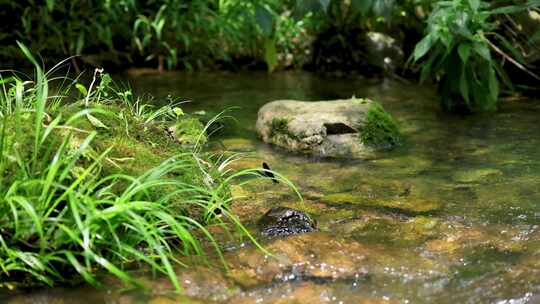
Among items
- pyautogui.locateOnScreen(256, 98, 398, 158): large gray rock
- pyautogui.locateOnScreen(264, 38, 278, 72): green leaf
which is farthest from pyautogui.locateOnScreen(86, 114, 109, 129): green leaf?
pyautogui.locateOnScreen(264, 38, 278, 72): green leaf

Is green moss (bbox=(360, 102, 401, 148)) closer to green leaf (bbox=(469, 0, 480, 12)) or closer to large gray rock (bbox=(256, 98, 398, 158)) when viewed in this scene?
large gray rock (bbox=(256, 98, 398, 158))

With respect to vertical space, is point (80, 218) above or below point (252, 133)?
above

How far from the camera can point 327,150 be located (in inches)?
171

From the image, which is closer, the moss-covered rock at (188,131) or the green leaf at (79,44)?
the moss-covered rock at (188,131)

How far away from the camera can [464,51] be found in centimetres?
487

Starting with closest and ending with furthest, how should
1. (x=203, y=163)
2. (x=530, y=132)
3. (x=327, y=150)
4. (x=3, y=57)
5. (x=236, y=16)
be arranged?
(x=203, y=163) → (x=327, y=150) → (x=530, y=132) → (x=3, y=57) → (x=236, y=16)

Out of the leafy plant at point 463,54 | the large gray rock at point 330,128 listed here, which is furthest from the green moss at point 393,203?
the leafy plant at point 463,54

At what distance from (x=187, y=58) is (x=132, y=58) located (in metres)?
0.65

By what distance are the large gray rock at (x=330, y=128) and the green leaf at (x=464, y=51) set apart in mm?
733

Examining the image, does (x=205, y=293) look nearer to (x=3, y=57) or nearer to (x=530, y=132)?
(x=530, y=132)

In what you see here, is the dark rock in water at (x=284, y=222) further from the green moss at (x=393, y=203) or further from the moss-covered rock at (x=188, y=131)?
the moss-covered rock at (x=188, y=131)

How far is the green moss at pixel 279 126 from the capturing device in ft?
15.0

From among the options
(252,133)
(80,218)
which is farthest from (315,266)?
(252,133)

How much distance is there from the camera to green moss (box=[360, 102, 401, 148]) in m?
4.45
